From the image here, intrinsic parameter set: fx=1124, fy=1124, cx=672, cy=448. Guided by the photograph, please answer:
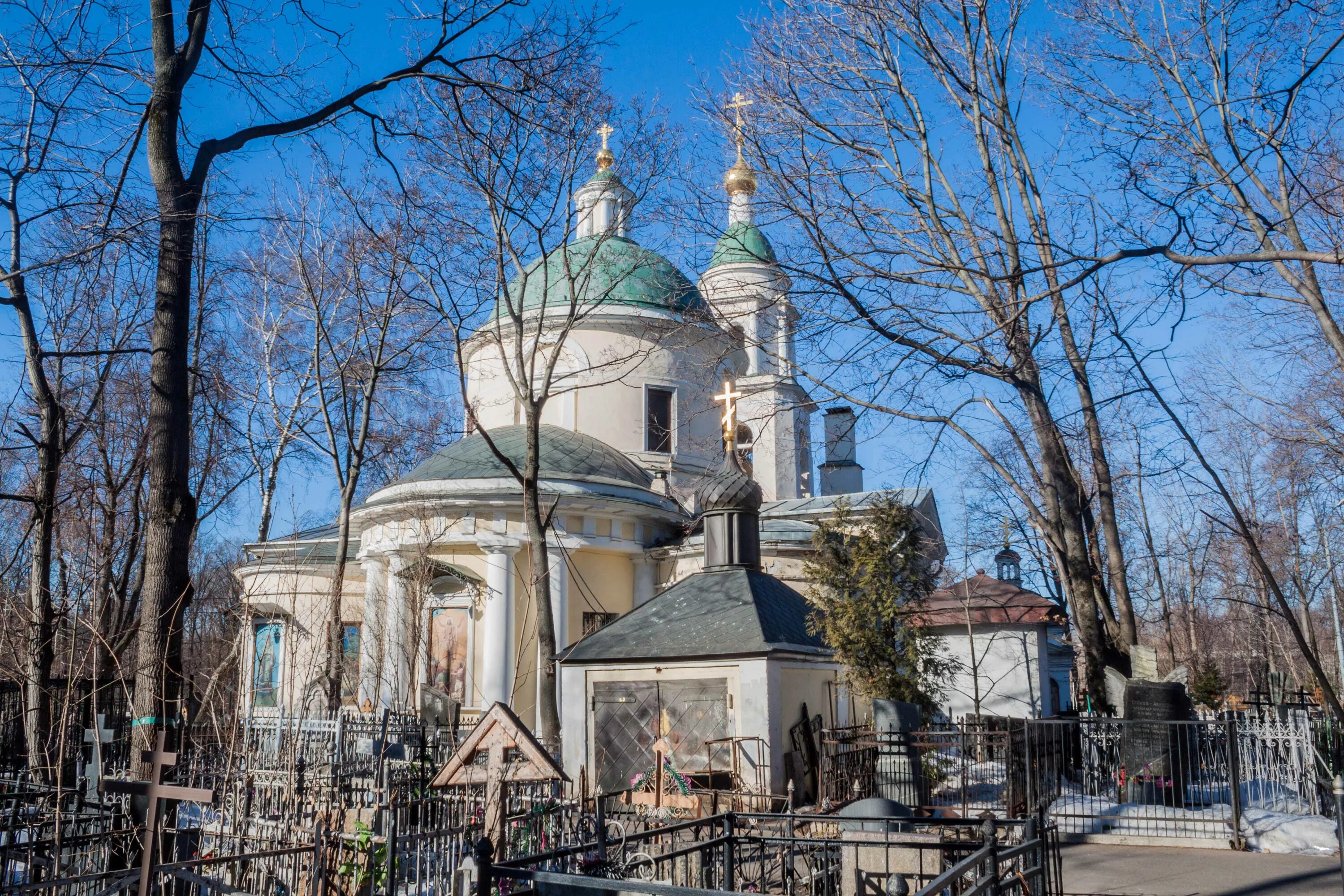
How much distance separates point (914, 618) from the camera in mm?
17219

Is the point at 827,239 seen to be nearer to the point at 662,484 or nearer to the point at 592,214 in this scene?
the point at 662,484

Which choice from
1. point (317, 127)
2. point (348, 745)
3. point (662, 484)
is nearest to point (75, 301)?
point (348, 745)

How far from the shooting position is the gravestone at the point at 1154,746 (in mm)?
14297

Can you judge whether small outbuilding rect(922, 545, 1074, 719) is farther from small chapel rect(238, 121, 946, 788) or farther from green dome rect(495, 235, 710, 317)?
green dome rect(495, 235, 710, 317)

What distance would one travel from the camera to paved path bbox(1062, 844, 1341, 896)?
31.8ft

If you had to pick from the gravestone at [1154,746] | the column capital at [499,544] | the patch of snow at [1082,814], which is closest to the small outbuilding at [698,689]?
the patch of snow at [1082,814]

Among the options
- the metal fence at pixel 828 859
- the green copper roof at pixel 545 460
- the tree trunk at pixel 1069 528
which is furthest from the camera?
the green copper roof at pixel 545 460

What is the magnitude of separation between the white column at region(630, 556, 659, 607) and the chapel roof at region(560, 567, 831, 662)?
20.9 feet

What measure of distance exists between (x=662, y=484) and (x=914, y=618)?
12.4 m

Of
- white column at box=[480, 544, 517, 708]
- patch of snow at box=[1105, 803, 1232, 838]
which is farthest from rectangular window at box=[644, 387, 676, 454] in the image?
patch of snow at box=[1105, 803, 1232, 838]

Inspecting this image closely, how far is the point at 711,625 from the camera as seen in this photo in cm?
1659

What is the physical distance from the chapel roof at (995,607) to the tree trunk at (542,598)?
10.8m

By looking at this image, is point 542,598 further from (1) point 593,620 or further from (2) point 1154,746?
(2) point 1154,746

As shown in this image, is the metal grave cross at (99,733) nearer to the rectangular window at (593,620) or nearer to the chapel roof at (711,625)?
the chapel roof at (711,625)
